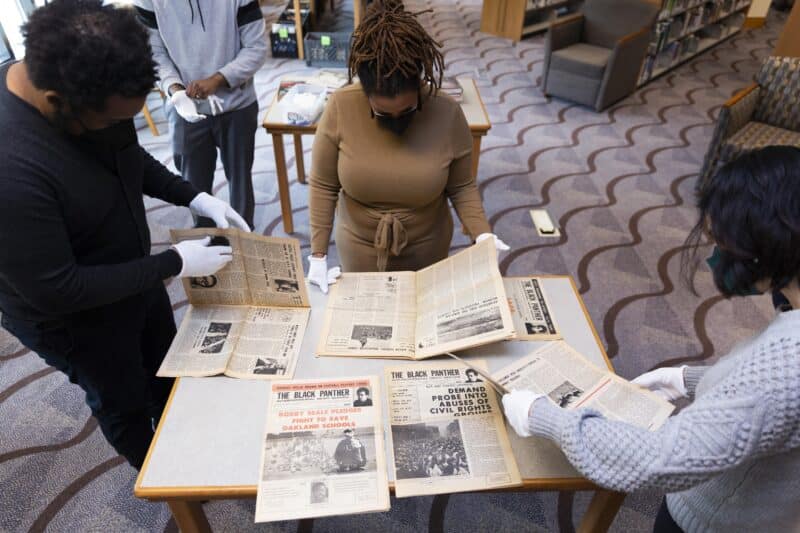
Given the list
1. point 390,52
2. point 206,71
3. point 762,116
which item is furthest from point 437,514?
point 762,116

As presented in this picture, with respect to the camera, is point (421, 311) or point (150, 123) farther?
point (150, 123)

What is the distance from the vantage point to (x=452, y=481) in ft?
2.92

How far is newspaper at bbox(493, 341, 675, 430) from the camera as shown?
3.28 feet

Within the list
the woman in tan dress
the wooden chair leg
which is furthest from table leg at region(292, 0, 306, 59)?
the woman in tan dress

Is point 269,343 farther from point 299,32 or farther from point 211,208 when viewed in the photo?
point 299,32

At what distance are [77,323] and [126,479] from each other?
32.5 inches

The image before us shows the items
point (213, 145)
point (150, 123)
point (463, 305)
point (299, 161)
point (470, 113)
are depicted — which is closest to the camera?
point (463, 305)

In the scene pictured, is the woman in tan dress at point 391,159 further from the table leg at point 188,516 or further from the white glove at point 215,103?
the white glove at point 215,103

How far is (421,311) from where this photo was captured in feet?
4.02

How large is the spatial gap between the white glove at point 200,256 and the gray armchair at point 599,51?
3.87 metres

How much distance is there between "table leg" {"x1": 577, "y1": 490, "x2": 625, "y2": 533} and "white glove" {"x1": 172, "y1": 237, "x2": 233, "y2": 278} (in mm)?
985

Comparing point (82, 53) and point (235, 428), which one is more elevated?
point (82, 53)

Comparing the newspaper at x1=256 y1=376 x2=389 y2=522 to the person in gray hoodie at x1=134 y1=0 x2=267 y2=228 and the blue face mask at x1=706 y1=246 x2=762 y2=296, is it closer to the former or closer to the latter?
the blue face mask at x1=706 y1=246 x2=762 y2=296

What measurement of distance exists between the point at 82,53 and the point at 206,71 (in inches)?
55.2
